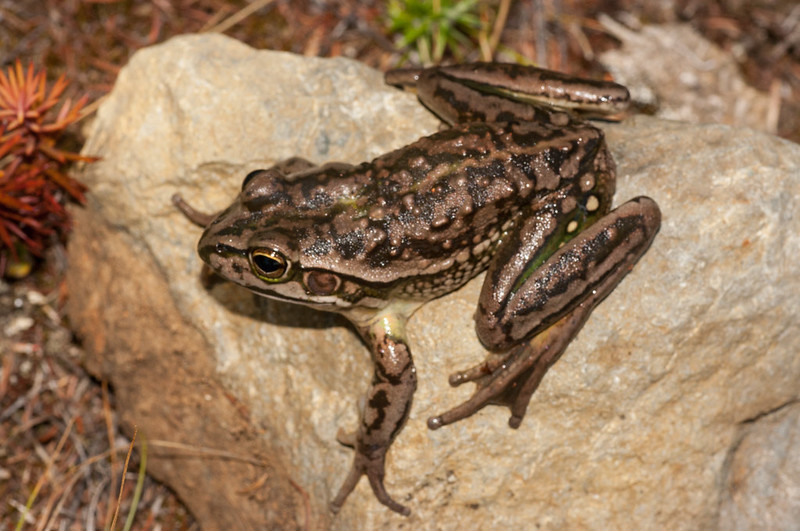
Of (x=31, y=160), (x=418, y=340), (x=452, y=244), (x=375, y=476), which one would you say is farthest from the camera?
(x=31, y=160)

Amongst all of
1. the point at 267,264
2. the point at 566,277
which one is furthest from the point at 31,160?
the point at 566,277

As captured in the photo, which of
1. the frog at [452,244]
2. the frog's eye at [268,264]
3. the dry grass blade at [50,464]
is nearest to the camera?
→ the frog's eye at [268,264]

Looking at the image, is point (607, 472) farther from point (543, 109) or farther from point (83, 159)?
point (83, 159)

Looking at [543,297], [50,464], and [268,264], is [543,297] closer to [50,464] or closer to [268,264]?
[268,264]

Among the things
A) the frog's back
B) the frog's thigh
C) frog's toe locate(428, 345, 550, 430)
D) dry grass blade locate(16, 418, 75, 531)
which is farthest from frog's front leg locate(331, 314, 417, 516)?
dry grass blade locate(16, 418, 75, 531)

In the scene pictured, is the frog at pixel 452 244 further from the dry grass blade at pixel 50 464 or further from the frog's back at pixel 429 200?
the dry grass blade at pixel 50 464

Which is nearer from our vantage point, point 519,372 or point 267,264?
point 267,264

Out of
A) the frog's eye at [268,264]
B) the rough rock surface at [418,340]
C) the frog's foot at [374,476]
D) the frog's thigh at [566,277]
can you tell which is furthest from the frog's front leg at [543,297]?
the frog's eye at [268,264]

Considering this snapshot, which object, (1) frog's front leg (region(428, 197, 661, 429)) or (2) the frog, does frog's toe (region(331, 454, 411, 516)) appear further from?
(1) frog's front leg (region(428, 197, 661, 429))

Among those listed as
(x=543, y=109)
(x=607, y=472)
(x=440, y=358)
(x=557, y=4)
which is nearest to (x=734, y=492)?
(x=607, y=472)
